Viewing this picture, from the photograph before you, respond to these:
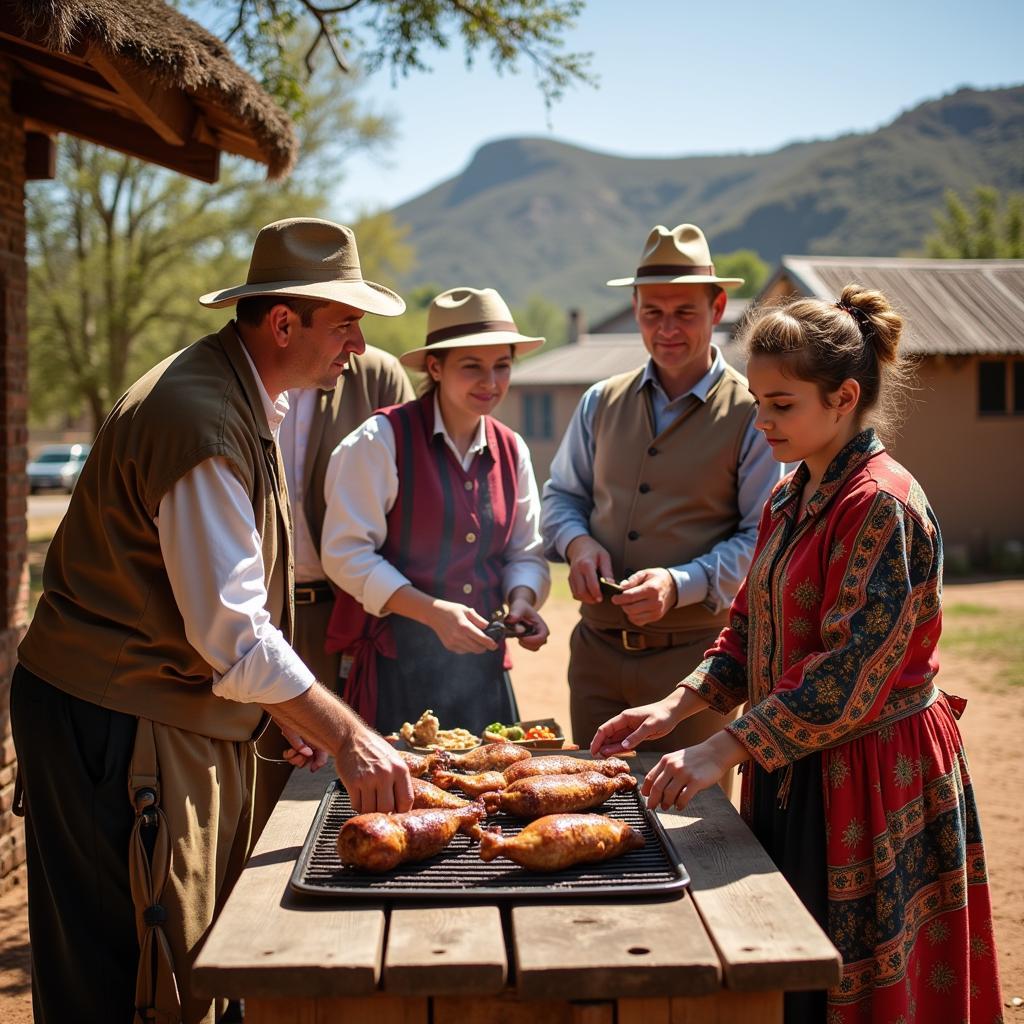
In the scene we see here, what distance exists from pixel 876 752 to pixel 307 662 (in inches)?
89.7

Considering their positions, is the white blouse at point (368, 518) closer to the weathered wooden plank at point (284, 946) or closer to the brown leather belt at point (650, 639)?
the brown leather belt at point (650, 639)

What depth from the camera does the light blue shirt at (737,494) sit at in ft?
11.6

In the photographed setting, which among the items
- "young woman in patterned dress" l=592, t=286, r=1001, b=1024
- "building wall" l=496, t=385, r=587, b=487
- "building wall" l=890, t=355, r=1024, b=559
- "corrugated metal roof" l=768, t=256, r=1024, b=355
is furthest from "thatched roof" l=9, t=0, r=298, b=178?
"building wall" l=496, t=385, r=587, b=487

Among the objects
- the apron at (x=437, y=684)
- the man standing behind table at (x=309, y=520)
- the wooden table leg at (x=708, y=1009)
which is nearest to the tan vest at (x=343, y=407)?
the man standing behind table at (x=309, y=520)

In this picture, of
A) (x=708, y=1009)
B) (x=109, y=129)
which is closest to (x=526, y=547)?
(x=708, y=1009)

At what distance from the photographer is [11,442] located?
4797 millimetres

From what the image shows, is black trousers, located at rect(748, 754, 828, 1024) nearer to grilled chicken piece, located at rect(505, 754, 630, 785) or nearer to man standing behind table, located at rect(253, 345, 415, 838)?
grilled chicken piece, located at rect(505, 754, 630, 785)

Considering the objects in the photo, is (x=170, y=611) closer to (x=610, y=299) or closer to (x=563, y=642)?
(x=563, y=642)

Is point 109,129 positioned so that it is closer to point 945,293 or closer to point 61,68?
point 61,68

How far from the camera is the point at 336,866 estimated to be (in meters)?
2.19

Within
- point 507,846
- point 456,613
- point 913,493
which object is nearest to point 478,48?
point 456,613

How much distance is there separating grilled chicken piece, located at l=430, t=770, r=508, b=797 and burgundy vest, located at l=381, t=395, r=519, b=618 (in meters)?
0.95

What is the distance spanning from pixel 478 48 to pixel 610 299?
582 feet

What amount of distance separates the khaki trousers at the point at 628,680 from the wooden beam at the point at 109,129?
3.00 m
